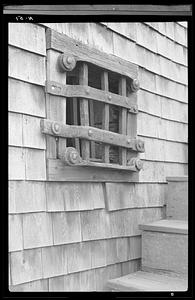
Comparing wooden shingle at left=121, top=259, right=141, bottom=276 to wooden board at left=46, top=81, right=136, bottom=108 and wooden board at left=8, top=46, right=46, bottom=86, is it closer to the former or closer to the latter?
wooden board at left=46, top=81, right=136, bottom=108

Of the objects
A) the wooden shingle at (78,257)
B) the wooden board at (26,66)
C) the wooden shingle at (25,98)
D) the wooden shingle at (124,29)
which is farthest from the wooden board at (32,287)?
the wooden shingle at (124,29)

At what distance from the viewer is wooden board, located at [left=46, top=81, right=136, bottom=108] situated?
4.63 ft

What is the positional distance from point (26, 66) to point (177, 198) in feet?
3.38

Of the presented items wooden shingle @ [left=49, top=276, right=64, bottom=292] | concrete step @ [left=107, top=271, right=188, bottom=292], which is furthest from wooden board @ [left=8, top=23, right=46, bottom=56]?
concrete step @ [left=107, top=271, right=188, bottom=292]

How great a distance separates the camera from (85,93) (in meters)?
1.50

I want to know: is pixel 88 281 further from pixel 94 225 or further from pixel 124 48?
pixel 124 48

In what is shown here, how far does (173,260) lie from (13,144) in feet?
2.84

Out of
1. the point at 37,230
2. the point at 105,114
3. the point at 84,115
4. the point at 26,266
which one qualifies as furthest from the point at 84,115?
the point at 26,266

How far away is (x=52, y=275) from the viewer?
137 centimetres

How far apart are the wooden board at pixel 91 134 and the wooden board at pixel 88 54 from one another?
0.28m

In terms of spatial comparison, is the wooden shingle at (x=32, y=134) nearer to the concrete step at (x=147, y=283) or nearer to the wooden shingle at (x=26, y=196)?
the wooden shingle at (x=26, y=196)

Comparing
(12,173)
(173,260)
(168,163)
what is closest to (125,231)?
(173,260)
